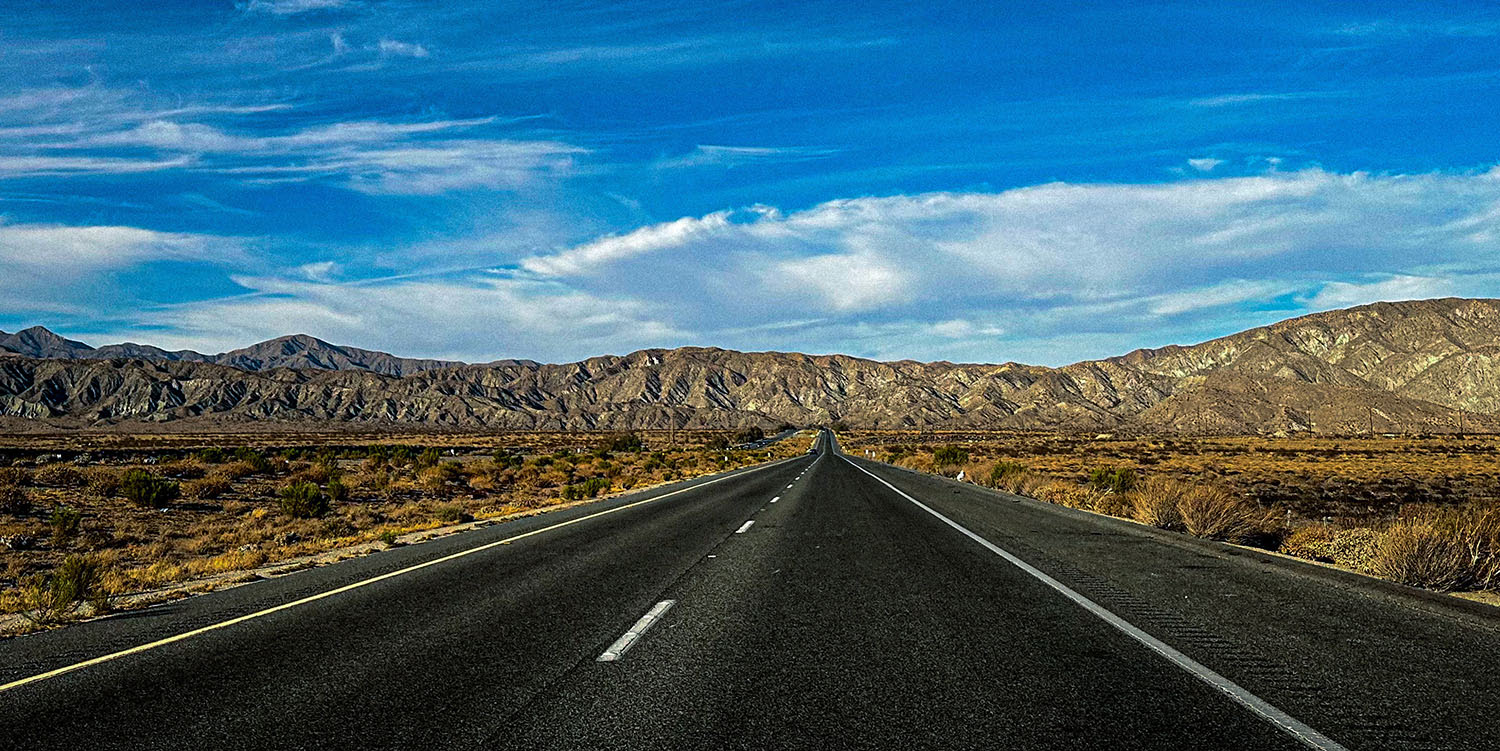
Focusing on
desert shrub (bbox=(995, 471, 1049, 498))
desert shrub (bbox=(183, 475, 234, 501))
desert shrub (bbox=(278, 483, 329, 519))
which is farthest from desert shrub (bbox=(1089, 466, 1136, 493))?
desert shrub (bbox=(183, 475, 234, 501))

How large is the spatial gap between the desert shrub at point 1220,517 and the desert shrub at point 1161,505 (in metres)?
0.32

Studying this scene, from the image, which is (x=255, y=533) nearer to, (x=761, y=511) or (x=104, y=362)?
(x=761, y=511)

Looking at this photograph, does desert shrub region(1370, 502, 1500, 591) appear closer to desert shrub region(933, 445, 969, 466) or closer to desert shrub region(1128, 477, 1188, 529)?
desert shrub region(1128, 477, 1188, 529)

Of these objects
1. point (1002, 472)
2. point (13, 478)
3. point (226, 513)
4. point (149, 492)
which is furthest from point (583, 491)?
point (13, 478)

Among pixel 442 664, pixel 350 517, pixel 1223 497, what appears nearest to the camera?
pixel 442 664

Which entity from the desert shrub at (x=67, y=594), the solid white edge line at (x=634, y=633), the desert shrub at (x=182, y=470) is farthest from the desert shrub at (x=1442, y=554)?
the desert shrub at (x=182, y=470)

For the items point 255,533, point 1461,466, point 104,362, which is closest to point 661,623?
point 255,533

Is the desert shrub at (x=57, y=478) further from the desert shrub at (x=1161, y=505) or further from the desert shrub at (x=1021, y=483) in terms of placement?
the desert shrub at (x=1161, y=505)

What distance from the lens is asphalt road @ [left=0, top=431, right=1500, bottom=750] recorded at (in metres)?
4.43

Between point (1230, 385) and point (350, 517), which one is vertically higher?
point (1230, 385)

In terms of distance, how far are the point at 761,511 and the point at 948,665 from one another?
13529mm

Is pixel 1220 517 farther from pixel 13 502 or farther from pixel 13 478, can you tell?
pixel 13 478

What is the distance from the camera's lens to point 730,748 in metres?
4.14

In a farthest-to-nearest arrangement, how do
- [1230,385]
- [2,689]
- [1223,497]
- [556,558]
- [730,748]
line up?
1. [1230,385]
2. [1223,497]
3. [556,558]
4. [2,689]
5. [730,748]
